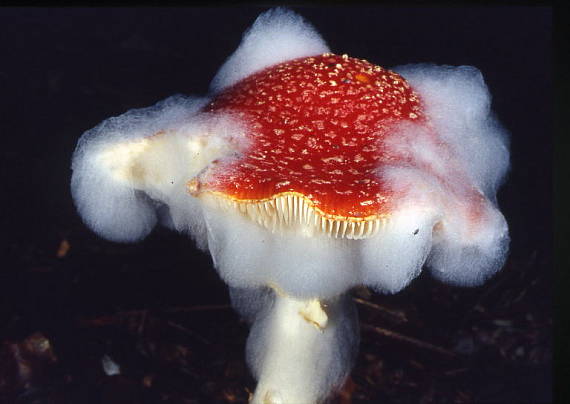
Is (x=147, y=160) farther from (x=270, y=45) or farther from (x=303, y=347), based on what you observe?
(x=303, y=347)

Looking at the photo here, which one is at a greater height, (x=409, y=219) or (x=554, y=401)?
(x=409, y=219)

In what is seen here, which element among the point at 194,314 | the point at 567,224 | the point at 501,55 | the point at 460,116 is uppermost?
the point at 460,116

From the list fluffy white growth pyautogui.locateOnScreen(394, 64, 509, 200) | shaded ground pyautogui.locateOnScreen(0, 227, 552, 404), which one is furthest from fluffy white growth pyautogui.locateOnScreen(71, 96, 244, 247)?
shaded ground pyautogui.locateOnScreen(0, 227, 552, 404)

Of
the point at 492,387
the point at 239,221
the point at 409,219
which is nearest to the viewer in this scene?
the point at 409,219

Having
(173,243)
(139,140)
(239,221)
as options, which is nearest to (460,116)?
(239,221)

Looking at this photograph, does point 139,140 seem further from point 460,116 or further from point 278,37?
point 460,116

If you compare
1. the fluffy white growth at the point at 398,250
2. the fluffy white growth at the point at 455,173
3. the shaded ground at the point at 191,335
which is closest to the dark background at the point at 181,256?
the shaded ground at the point at 191,335

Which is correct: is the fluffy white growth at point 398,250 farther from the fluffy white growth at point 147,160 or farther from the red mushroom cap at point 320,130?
the fluffy white growth at point 147,160
